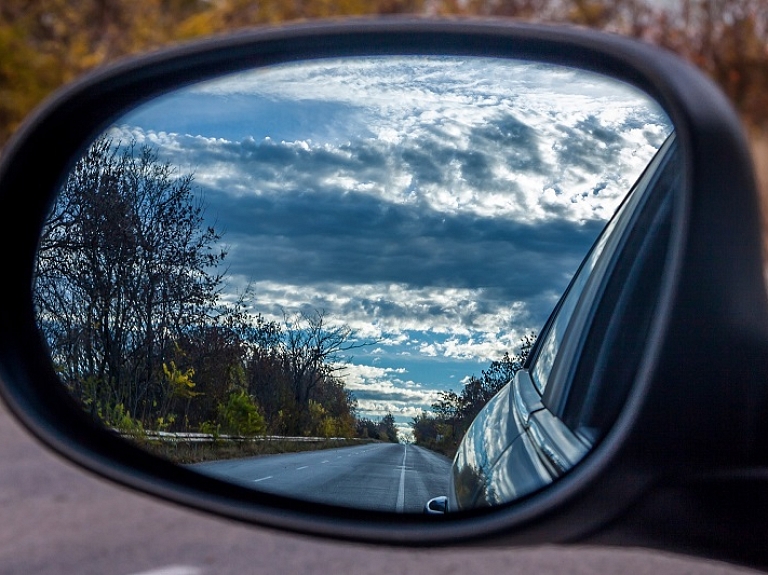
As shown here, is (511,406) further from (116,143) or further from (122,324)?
(116,143)

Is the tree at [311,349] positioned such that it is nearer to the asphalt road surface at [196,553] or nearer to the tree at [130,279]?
the tree at [130,279]

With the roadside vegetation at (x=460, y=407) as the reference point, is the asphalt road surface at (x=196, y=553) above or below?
below

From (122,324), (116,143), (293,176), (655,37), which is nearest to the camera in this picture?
(293,176)

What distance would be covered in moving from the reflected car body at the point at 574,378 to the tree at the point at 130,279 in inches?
18.5

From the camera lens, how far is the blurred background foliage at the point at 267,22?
46.3 ft

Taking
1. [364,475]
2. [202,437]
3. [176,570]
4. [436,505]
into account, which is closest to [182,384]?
[202,437]

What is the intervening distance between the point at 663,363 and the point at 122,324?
87cm

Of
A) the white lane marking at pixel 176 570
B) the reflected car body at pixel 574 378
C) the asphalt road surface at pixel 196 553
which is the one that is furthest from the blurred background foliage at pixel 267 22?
the reflected car body at pixel 574 378

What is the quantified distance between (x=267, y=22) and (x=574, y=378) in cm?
1592

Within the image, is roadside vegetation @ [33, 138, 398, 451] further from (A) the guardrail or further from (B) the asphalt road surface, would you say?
(B) the asphalt road surface

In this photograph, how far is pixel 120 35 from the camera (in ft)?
55.4

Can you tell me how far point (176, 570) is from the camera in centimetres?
419

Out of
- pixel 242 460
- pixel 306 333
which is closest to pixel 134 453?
pixel 242 460

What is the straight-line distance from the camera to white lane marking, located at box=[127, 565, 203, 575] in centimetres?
413
